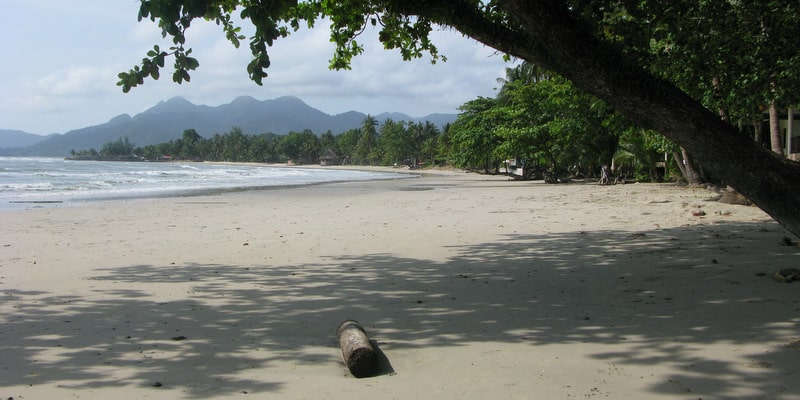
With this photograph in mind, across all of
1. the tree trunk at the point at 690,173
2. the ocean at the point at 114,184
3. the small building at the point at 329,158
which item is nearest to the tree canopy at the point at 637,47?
the tree trunk at the point at 690,173

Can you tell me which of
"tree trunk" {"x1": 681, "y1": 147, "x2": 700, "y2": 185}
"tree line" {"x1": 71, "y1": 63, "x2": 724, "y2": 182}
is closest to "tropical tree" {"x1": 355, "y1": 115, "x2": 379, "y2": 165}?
"tree line" {"x1": 71, "y1": 63, "x2": 724, "y2": 182}

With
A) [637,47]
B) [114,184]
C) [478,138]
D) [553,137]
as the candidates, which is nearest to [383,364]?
[637,47]

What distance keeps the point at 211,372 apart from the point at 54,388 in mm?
941

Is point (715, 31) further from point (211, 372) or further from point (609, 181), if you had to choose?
point (609, 181)

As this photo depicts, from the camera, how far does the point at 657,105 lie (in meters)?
4.34

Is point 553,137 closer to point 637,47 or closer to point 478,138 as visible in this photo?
point 478,138

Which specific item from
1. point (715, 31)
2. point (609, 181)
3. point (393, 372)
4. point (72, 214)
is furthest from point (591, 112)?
point (393, 372)

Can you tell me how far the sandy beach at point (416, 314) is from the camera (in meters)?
3.48

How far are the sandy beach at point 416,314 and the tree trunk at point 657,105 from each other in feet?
3.68

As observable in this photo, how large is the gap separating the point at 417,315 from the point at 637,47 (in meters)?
4.68

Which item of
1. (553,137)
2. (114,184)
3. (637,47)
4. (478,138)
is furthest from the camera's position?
(478,138)

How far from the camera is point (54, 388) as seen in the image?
3.49m

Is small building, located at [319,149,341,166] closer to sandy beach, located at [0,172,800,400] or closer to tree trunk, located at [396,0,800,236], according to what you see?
sandy beach, located at [0,172,800,400]

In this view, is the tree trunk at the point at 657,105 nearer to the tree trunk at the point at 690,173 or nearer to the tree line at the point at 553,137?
the tree line at the point at 553,137
